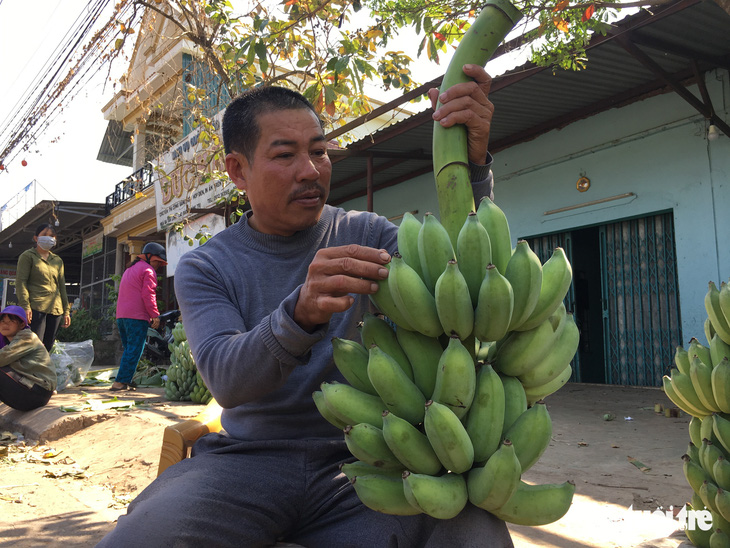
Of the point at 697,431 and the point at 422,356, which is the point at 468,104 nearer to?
the point at 422,356

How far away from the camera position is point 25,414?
6.44m

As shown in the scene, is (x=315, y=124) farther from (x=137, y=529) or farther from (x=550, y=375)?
(x=137, y=529)

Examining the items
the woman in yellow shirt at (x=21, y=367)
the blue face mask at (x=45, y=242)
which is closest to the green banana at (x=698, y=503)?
the woman in yellow shirt at (x=21, y=367)

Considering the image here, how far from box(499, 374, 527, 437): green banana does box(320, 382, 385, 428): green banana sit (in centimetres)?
27

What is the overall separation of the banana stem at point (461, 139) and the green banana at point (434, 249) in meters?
0.07

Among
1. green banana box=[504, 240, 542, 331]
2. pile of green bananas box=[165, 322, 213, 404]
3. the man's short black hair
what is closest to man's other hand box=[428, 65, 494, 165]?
green banana box=[504, 240, 542, 331]

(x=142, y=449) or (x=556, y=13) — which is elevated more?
(x=556, y=13)

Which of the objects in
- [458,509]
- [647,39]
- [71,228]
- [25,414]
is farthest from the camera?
[71,228]

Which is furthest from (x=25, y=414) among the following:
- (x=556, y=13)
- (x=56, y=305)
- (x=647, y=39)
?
(x=647, y=39)

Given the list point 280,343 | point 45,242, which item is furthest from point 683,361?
point 45,242

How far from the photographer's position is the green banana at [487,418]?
1109 millimetres

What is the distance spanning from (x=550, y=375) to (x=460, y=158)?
54cm

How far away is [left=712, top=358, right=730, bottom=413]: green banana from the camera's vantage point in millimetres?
2117

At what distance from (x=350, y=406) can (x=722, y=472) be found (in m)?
1.74
